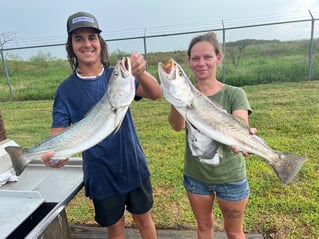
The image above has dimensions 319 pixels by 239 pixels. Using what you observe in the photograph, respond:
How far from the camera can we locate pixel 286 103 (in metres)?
8.01

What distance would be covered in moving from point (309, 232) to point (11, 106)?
1071 cm

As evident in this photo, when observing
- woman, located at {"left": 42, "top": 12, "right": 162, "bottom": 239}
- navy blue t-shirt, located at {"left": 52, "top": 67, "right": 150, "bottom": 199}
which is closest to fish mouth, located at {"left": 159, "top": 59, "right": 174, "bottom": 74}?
woman, located at {"left": 42, "top": 12, "right": 162, "bottom": 239}

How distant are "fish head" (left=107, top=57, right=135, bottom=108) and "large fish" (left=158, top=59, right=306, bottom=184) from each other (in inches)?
7.9

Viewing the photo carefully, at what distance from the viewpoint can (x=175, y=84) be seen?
1962 mm

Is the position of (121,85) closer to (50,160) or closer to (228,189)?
(50,160)

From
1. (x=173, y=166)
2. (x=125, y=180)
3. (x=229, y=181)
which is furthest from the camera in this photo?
(x=173, y=166)

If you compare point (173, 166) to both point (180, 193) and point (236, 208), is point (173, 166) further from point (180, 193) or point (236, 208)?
point (236, 208)

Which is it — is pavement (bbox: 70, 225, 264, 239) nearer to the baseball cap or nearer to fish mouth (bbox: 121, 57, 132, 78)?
fish mouth (bbox: 121, 57, 132, 78)

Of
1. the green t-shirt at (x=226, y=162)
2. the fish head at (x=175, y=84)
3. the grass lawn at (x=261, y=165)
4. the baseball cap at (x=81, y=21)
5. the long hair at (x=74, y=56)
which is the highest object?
the baseball cap at (x=81, y=21)

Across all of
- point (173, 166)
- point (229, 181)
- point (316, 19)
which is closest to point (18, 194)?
point (229, 181)

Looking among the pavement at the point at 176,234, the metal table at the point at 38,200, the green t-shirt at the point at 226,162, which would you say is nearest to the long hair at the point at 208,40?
the green t-shirt at the point at 226,162

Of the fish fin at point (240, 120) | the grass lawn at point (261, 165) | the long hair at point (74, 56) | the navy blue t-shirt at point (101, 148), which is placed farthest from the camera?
the grass lawn at point (261, 165)

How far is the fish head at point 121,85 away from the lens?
6.42 ft

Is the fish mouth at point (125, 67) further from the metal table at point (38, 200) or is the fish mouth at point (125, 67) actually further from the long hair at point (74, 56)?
the metal table at point (38, 200)
